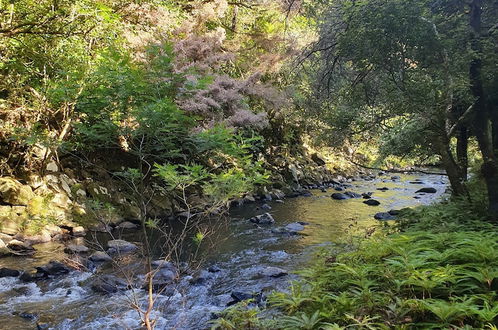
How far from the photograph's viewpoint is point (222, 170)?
895 cm

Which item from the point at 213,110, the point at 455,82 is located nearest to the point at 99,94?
the point at 455,82

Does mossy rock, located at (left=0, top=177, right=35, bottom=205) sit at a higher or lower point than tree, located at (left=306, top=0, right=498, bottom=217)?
lower

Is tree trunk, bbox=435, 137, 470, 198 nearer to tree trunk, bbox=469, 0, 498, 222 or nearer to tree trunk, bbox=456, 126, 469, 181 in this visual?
tree trunk, bbox=456, 126, 469, 181

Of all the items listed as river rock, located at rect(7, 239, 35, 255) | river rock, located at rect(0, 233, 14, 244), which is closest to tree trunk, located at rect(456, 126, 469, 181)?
river rock, located at rect(7, 239, 35, 255)

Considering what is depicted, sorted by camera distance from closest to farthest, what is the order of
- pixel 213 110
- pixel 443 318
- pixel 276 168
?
pixel 443 318 < pixel 213 110 < pixel 276 168

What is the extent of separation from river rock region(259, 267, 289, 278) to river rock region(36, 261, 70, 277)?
13.3 ft

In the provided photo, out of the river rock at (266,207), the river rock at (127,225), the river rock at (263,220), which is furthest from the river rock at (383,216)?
the river rock at (127,225)

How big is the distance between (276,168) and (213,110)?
6.97m

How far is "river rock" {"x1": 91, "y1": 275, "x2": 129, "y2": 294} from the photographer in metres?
6.55

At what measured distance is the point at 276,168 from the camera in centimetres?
2028

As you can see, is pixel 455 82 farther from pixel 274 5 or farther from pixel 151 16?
pixel 274 5

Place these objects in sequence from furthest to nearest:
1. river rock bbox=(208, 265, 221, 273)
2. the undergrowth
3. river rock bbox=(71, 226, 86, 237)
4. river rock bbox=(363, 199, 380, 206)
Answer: river rock bbox=(363, 199, 380, 206), river rock bbox=(71, 226, 86, 237), river rock bbox=(208, 265, 221, 273), the undergrowth

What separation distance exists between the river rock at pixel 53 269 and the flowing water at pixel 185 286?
0.71 feet

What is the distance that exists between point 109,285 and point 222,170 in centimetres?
363
